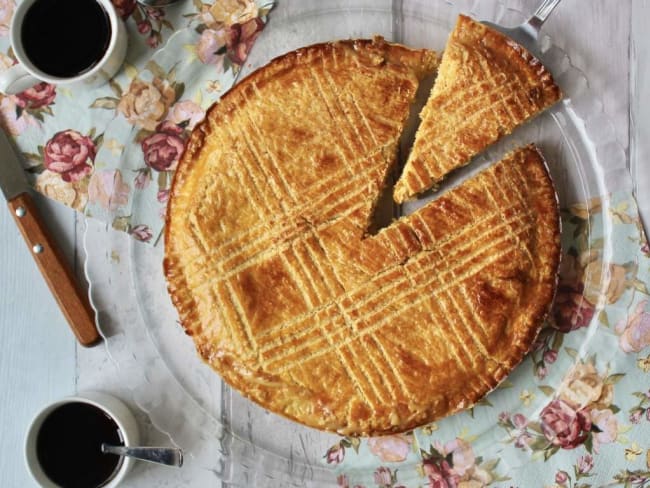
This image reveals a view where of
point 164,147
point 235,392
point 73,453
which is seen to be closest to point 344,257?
point 235,392

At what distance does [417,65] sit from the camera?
104 inches

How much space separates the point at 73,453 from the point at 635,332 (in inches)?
88.4

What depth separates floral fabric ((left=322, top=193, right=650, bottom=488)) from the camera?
8.79 ft

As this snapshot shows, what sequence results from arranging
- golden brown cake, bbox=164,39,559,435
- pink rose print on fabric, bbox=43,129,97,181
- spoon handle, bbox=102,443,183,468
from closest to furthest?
golden brown cake, bbox=164,39,559,435 → spoon handle, bbox=102,443,183,468 → pink rose print on fabric, bbox=43,129,97,181

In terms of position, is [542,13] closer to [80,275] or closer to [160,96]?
[160,96]

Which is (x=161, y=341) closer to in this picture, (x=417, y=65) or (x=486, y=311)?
(x=486, y=311)

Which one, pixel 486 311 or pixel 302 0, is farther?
pixel 302 0

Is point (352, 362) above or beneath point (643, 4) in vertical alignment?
beneath

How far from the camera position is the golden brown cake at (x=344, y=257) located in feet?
8.31

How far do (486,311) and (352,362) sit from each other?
0.52m

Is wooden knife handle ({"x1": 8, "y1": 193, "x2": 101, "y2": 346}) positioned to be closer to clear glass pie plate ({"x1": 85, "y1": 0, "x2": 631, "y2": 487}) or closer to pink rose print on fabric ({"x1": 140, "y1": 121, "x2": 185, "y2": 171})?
clear glass pie plate ({"x1": 85, "y1": 0, "x2": 631, "y2": 487})

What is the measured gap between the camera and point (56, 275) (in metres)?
2.80

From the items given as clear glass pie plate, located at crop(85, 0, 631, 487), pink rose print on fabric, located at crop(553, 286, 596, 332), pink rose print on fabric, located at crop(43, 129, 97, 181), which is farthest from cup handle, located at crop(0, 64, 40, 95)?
pink rose print on fabric, located at crop(553, 286, 596, 332)

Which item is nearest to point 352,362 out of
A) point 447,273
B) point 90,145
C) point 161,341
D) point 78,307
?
point 447,273
